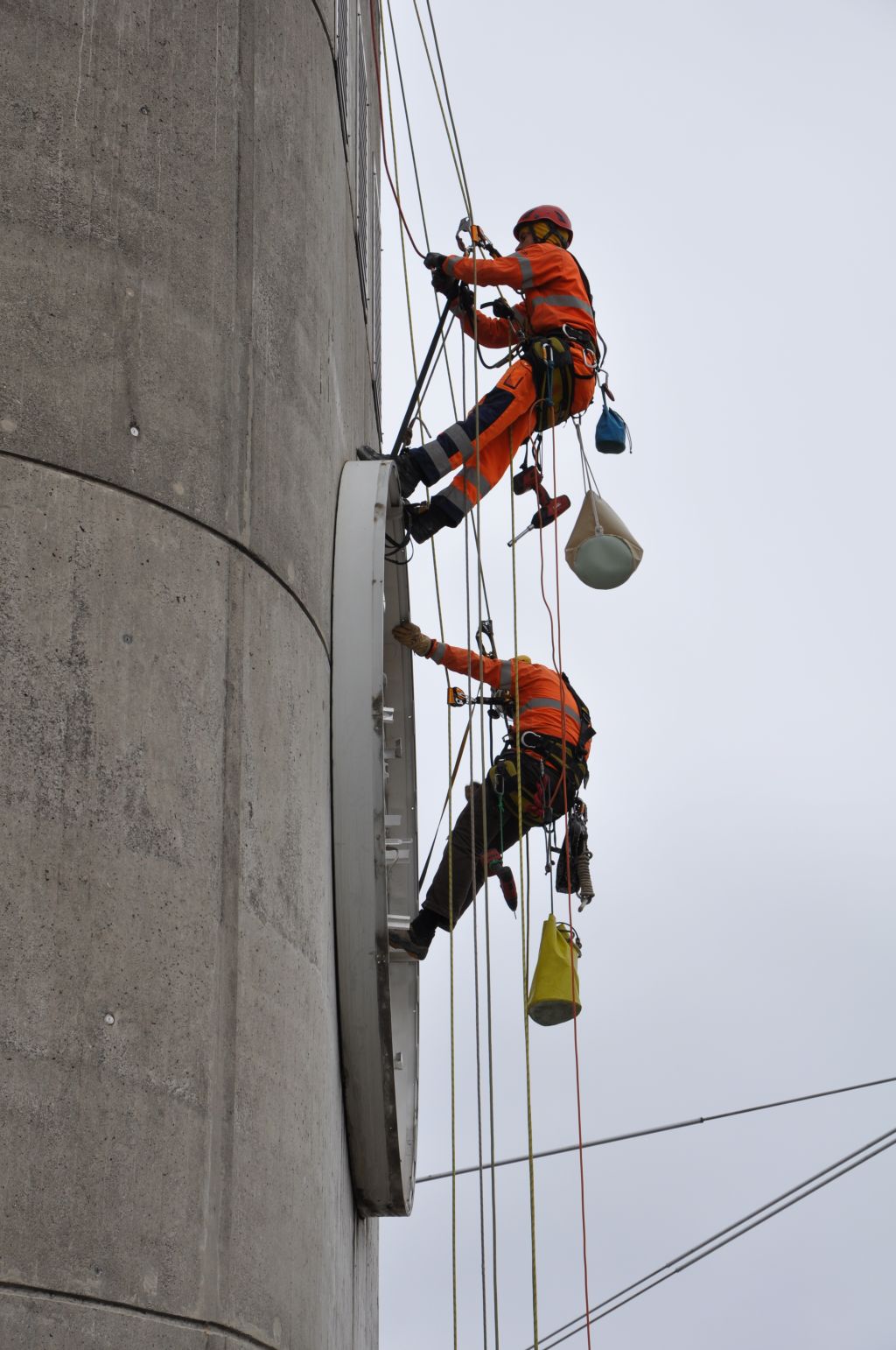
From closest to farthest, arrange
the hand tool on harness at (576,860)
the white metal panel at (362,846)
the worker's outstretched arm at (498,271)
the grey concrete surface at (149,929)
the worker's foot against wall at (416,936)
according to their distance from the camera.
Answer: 1. the grey concrete surface at (149,929)
2. the white metal panel at (362,846)
3. the worker's foot against wall at (416,936)
4. the worker's outstretched arm at (498,271)
5. the hand tool on harness at (576,860)

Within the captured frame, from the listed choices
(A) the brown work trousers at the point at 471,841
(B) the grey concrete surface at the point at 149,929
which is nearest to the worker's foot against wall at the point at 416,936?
(A) the brown work trousers at the point at 471,841

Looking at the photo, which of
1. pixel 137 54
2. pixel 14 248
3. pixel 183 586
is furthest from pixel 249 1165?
pixel 137 54

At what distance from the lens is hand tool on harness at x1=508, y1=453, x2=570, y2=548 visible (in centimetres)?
1020

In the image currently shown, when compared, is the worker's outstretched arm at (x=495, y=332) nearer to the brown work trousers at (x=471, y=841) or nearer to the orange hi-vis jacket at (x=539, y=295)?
the orange hi-vis jacket at (x=539, y=295)

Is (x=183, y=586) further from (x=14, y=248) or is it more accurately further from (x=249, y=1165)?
(x=249, y=1165)

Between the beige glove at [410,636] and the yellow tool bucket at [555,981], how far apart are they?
1528 mm

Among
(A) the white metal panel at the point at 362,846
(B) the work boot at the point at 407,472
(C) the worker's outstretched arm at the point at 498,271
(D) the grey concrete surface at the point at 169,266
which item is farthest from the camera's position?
(C) the worker's outstretched arm at the point at 498,271

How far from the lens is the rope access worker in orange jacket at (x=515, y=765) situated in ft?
32.1

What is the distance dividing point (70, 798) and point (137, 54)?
2433 millimetres

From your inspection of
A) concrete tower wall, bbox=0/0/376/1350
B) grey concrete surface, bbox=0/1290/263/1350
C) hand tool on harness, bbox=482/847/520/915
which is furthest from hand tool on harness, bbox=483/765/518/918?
grey concrete surface, bbox=0/1290/263/1350

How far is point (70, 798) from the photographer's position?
4.68 metres

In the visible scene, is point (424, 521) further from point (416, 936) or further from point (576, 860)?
point (576, 860)

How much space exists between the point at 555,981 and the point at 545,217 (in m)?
4.38

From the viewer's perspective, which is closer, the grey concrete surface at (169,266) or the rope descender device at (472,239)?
the grey concrete surface at (169,266)
